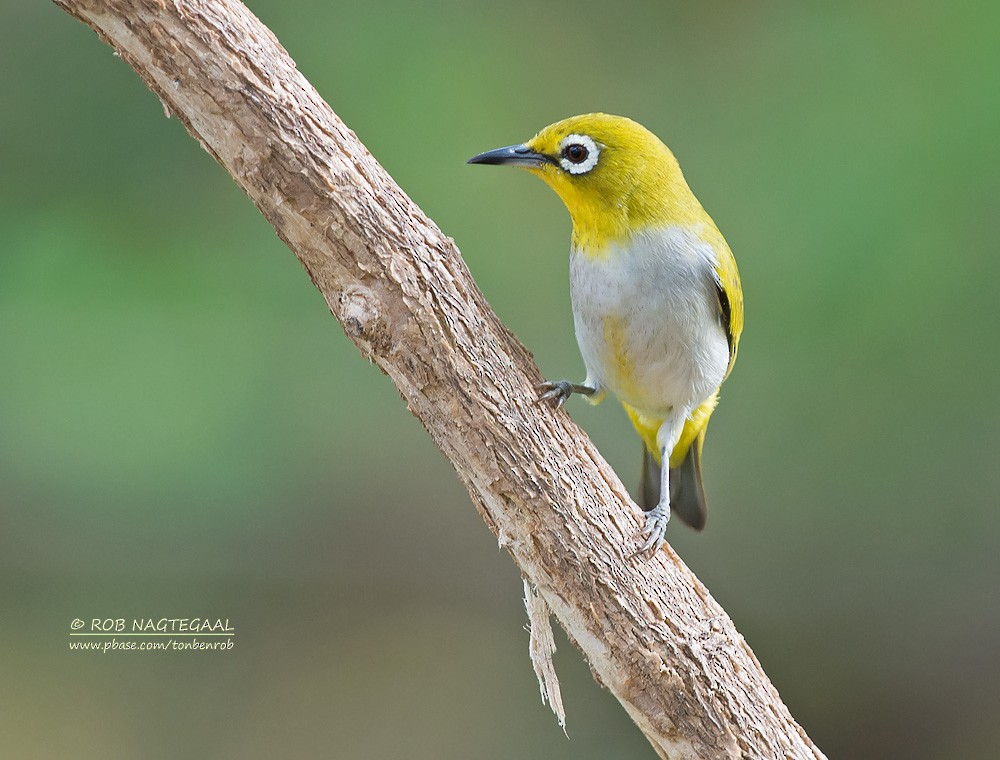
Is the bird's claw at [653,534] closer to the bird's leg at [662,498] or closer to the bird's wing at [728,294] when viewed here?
the bird's leg at [662,498]

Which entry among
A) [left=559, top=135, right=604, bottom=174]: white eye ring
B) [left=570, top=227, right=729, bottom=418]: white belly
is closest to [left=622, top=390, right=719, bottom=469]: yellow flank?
[left=570, top=227, right=729, bottom=418]: white belly

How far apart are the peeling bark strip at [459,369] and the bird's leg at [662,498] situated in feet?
0.13

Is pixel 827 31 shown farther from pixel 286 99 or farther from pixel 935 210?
pixel 286 99

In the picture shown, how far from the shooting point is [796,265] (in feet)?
14.4

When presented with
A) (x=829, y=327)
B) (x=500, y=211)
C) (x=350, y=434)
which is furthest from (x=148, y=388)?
(x=829, y=327)

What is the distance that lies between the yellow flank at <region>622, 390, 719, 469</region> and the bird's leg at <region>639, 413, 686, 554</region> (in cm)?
3

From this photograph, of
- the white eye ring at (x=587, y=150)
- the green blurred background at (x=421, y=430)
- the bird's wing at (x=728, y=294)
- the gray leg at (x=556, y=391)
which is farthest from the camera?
the green blurred background at (x=421, y=430)

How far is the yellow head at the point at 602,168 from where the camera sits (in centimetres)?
239

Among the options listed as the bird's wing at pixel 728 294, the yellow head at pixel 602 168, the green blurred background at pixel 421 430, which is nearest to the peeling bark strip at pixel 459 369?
the yellow head at pixel 602 168

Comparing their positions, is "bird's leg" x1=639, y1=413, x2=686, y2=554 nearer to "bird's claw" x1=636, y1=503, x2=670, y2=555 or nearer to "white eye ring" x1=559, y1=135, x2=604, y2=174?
"bird's claw" x1=636, y1=503, x2=670, y2=555

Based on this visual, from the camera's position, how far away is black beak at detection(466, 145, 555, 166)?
2.39 meters

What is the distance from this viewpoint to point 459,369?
2049 millimetres

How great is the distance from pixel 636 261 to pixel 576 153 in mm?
283

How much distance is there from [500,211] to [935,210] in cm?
181
